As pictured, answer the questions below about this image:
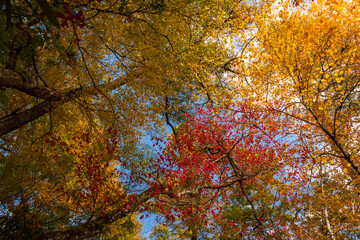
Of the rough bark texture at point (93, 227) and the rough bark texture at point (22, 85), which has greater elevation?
the rough bark texture at point (22, 85)

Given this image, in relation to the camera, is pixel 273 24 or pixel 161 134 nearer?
pixel 273 24

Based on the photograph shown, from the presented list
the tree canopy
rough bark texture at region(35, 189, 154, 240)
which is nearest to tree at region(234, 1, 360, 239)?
the tree canopy

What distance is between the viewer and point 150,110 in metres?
8.12

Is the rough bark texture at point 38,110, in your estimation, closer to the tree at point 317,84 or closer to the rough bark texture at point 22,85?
the rough bark texture at point 22,85

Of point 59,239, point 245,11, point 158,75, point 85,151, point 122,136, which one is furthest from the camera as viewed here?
point 245,11

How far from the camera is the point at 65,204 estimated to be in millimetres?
8172

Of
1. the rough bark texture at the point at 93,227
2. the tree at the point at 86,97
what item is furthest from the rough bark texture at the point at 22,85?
the rough bark texture at the point at 93,227

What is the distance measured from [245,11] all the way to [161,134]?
7.91 m

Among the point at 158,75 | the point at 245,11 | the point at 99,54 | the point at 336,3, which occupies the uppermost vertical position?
the point at 245,11

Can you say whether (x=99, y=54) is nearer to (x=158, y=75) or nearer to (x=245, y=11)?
(x=158, y=75)

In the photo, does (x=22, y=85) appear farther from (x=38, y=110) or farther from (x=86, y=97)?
(x=86, y=97)

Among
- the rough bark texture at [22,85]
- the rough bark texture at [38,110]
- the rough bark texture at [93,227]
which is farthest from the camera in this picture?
the rough bark texture at [93,227]

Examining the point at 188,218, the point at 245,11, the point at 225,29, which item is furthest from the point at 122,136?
the point at 245,11

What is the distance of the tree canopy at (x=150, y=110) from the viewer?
4.59 meters
